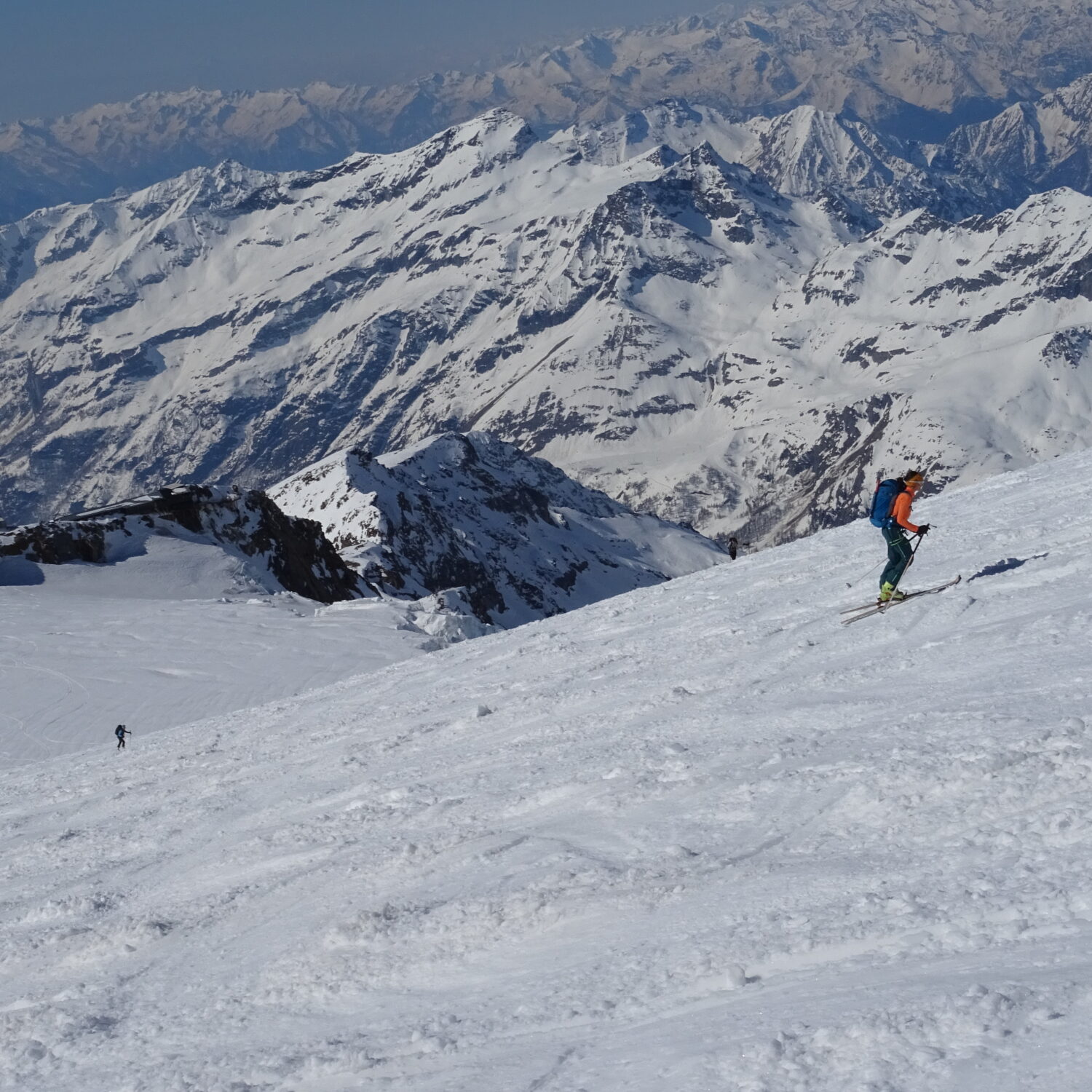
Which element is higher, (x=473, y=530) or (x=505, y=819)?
(x=505, y=819)

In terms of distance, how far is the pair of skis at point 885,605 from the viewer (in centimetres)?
1638

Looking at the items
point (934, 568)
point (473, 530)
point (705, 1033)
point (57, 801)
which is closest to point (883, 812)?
point (705, 1033)

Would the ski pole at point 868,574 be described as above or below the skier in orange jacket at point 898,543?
below

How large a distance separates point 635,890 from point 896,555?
8.76 meters

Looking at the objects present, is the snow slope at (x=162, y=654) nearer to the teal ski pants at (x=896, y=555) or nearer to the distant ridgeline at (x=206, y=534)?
the distant ridgeline at (x=206, y=534)

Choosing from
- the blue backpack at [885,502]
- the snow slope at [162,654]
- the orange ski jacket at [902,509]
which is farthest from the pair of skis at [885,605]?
the snow slope at [162,654]

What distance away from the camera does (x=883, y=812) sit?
30.8 feet

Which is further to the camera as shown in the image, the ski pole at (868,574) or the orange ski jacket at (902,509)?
the ski pole at (868,574)

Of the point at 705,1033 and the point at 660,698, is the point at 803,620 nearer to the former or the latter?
the point at 660,698

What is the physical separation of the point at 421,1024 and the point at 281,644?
102 ft

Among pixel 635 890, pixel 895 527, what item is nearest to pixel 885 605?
pixel 895 527

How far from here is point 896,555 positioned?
1642cm

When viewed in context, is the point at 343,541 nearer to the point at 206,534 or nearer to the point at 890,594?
the point at 206,534

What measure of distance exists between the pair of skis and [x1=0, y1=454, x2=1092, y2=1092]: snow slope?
20cm
